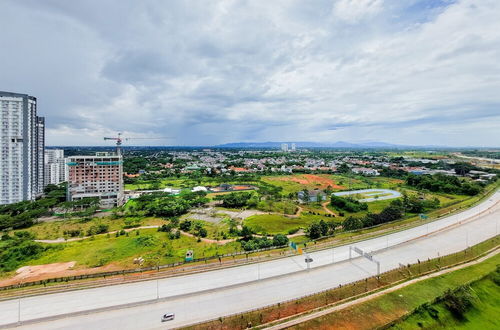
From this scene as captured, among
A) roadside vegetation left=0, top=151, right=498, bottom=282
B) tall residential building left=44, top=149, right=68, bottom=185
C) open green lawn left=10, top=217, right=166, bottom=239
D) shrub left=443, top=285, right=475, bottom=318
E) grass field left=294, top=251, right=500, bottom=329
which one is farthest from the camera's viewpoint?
tall residential building left=44, top=149, right=68, bottom=185

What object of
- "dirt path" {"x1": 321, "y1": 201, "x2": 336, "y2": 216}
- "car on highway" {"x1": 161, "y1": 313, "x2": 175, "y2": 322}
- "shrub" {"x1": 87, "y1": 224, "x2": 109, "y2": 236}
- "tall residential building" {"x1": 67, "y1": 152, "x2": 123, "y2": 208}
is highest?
"tall residential building" {"x1": 67, "y1": 152, "x2": 123, "y2": 208}

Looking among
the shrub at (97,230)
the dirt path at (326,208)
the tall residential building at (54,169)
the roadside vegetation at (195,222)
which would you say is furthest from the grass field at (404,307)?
the tall residential building at (54,169)

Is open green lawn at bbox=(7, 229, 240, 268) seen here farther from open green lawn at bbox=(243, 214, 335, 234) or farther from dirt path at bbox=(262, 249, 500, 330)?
dirt path at bbox=(262, 249, 500, 330)

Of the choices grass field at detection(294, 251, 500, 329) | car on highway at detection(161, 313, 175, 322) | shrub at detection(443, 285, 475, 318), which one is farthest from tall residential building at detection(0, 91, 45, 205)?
shrub at detection(443, 285, 475, 318)

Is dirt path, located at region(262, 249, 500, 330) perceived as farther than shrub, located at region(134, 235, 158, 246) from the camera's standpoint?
No

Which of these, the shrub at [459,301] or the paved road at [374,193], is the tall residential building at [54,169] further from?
the shrub at [459,301]

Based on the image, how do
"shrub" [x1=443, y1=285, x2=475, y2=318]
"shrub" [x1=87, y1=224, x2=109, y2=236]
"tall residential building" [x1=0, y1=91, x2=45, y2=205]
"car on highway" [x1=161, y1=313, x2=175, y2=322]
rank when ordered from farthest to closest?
"tall residential building" [x1=0, y1=91, x2=45, y2=205]
"shrub" [x1=87, y1=224, x2=109, y2=236]
"shrub" [x1=443, y1=285, x2=475, y2=318]
"car on highway" [x1=161, y1=313, x2=175, y2=322]
